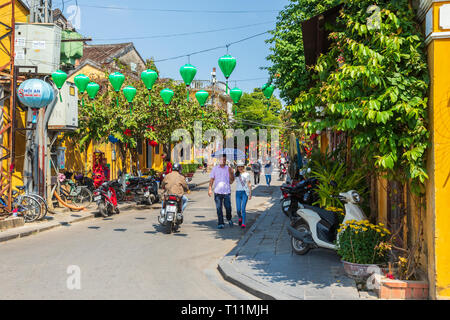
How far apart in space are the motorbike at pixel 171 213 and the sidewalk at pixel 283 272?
189 cm

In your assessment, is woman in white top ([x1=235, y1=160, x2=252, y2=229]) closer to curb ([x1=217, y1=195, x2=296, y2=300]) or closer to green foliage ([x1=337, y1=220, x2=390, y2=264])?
curb ([x1=217, y1=195, x2=296, y2=300])

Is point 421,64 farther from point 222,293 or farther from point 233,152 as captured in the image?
point 233,152

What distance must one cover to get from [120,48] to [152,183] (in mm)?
19487

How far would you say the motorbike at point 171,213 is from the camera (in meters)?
10.8

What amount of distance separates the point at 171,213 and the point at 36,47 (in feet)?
22.7

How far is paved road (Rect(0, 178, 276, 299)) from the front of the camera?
606cm

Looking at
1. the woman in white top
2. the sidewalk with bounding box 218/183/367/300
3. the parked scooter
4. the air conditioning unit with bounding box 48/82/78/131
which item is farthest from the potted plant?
the parked scooter

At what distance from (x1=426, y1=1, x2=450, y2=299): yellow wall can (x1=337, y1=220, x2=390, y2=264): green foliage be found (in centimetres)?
101

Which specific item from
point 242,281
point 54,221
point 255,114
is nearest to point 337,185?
point 242,281

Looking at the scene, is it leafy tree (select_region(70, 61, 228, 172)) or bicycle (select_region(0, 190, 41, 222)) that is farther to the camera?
leafy tree (select_region(70, 61, 228, 172))

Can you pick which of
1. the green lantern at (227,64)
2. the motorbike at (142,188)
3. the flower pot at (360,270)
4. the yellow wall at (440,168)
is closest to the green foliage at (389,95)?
the yellow wall at (440,168)

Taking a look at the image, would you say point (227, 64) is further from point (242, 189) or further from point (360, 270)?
point (360, 270)

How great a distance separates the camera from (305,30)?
8.74 m
